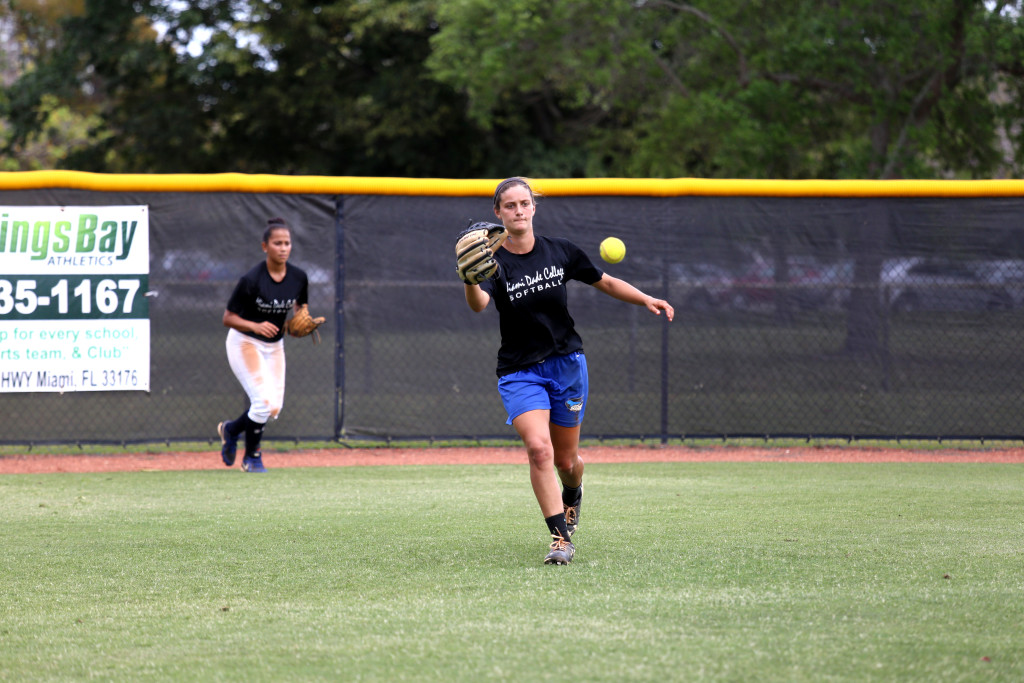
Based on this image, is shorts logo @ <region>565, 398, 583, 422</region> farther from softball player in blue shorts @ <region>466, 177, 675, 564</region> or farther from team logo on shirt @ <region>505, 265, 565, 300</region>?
team logo on shirt @ <region>505, 265, 565, 300</region>

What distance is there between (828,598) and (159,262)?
639 centimetres

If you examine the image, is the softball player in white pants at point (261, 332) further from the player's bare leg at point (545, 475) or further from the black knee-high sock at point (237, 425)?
the player's bare leg at point (545, 475)

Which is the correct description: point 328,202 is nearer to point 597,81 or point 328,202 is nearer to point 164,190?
point 164,190

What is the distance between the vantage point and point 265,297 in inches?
318

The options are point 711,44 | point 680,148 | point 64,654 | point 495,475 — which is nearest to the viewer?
point 64,654

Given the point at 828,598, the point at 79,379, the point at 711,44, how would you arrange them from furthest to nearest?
the point at 711,44 < the point at 79,379 < the point at 828,598

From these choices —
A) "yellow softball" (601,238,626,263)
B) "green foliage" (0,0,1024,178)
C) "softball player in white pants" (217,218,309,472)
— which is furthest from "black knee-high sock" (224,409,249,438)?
"green foliage" (0,0,1024,178)

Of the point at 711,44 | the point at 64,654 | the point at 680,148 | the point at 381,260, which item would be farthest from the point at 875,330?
the point at 680,148

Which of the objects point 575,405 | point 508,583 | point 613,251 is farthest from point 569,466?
point 613,251

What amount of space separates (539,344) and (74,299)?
510 cm

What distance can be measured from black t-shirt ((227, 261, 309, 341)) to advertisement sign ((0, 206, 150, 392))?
114 centimetres

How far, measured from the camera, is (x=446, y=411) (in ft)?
30.2

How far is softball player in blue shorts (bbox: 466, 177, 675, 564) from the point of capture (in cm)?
482

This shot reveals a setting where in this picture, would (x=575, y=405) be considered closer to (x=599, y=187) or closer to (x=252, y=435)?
(x=252, y=435)
